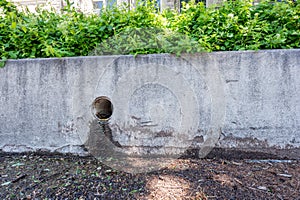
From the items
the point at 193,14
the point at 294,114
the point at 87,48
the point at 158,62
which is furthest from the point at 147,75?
the point at 294,114

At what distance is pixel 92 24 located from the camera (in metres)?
2.38

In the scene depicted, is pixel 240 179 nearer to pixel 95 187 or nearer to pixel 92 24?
pixel 95 187

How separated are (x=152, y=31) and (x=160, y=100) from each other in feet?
2.42

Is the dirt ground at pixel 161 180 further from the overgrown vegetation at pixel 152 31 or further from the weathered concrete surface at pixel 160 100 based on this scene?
the overgrown vegetation at pixel 152 31

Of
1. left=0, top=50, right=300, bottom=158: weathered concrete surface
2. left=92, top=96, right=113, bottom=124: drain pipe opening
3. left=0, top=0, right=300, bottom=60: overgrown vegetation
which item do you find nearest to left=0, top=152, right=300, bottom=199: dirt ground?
left=0, top=50, right=300, bottom=158: weathered concrete surface

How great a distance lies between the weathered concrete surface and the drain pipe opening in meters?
0.05

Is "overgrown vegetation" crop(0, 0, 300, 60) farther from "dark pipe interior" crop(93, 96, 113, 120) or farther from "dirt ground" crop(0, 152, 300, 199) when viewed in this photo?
"dirt ground" crop(0, 152, 300, 199)

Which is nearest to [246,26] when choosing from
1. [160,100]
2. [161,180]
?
[160,100]

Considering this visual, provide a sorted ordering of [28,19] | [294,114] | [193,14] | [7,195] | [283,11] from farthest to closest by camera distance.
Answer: [28,19] → [193,14] → [283,11] → [294,114] → [7,195]

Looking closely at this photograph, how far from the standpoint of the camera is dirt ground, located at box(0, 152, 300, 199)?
1529 millimetres

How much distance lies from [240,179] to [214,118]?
0.58m

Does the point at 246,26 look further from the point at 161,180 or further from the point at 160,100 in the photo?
the point at 161,180

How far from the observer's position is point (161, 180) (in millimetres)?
1712

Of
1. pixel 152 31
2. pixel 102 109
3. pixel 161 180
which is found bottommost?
pixel 161 180
